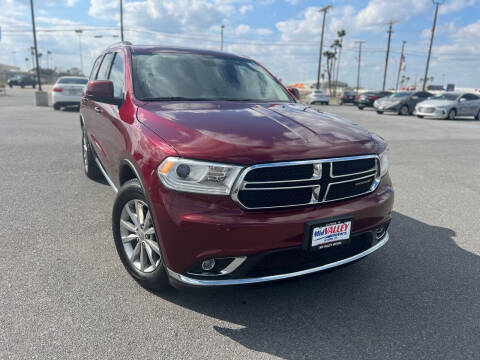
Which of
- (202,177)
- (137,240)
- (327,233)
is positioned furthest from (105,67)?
(327,233)

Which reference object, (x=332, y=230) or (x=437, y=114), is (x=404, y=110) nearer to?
(x=437, y=114)

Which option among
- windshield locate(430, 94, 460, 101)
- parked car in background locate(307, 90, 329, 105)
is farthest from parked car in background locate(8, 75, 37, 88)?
windshield locate(430, 94, 460, 101)

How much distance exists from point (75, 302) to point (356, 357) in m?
1.94

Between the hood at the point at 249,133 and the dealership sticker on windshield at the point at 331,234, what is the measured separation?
18.0 inches

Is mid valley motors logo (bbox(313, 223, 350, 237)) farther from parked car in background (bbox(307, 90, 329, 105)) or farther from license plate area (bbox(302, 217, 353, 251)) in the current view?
parked car in background (bbox(307, 90, 329, 105))

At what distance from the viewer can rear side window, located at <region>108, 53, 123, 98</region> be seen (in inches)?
144

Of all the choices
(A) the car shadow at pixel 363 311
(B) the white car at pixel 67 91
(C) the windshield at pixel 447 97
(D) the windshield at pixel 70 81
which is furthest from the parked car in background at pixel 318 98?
(A) the car shadow at pixel 363 311

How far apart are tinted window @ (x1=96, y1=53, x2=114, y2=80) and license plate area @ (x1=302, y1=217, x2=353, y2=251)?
336 cm

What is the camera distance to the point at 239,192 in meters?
2.28

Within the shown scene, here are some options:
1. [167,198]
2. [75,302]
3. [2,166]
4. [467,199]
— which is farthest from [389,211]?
[2,166]

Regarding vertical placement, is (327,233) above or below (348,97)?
above

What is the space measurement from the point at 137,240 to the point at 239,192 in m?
1.08

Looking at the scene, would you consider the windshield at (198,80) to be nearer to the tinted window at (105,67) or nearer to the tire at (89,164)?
the tinted window at (105,67)

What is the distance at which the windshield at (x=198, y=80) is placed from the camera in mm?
3446
